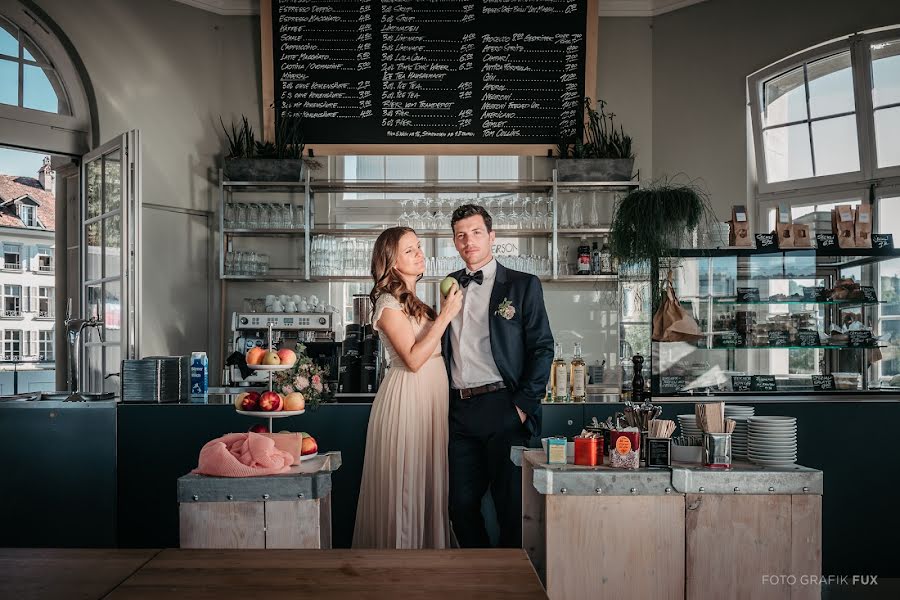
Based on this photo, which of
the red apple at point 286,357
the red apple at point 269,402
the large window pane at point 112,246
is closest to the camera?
the red apple at point 269,402

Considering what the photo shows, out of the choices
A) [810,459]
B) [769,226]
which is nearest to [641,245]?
[810,459]

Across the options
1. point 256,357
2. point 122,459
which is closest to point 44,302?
point 122,459

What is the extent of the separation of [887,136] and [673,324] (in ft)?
7.68

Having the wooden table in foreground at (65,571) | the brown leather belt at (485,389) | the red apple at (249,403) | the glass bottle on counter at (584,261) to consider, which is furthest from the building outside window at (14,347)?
the wooden table in foreground at (65,571)

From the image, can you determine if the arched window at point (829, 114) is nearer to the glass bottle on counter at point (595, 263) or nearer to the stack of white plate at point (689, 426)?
the glass bottle on counter at point (595, 263)

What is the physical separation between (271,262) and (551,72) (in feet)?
7.93

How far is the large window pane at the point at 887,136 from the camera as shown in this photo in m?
4.67

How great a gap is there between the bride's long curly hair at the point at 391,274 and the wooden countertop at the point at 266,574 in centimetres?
139

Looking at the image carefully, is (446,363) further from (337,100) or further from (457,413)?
(337,100)

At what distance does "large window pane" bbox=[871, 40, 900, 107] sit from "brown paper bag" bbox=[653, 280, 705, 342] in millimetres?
2365

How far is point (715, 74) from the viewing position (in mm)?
5488

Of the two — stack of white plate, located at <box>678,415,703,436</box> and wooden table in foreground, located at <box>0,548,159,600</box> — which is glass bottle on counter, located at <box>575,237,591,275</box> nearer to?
stack of white plate, located at <box>678,415,703,436</box>

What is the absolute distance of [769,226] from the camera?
5312mm

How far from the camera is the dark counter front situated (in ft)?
12.1
